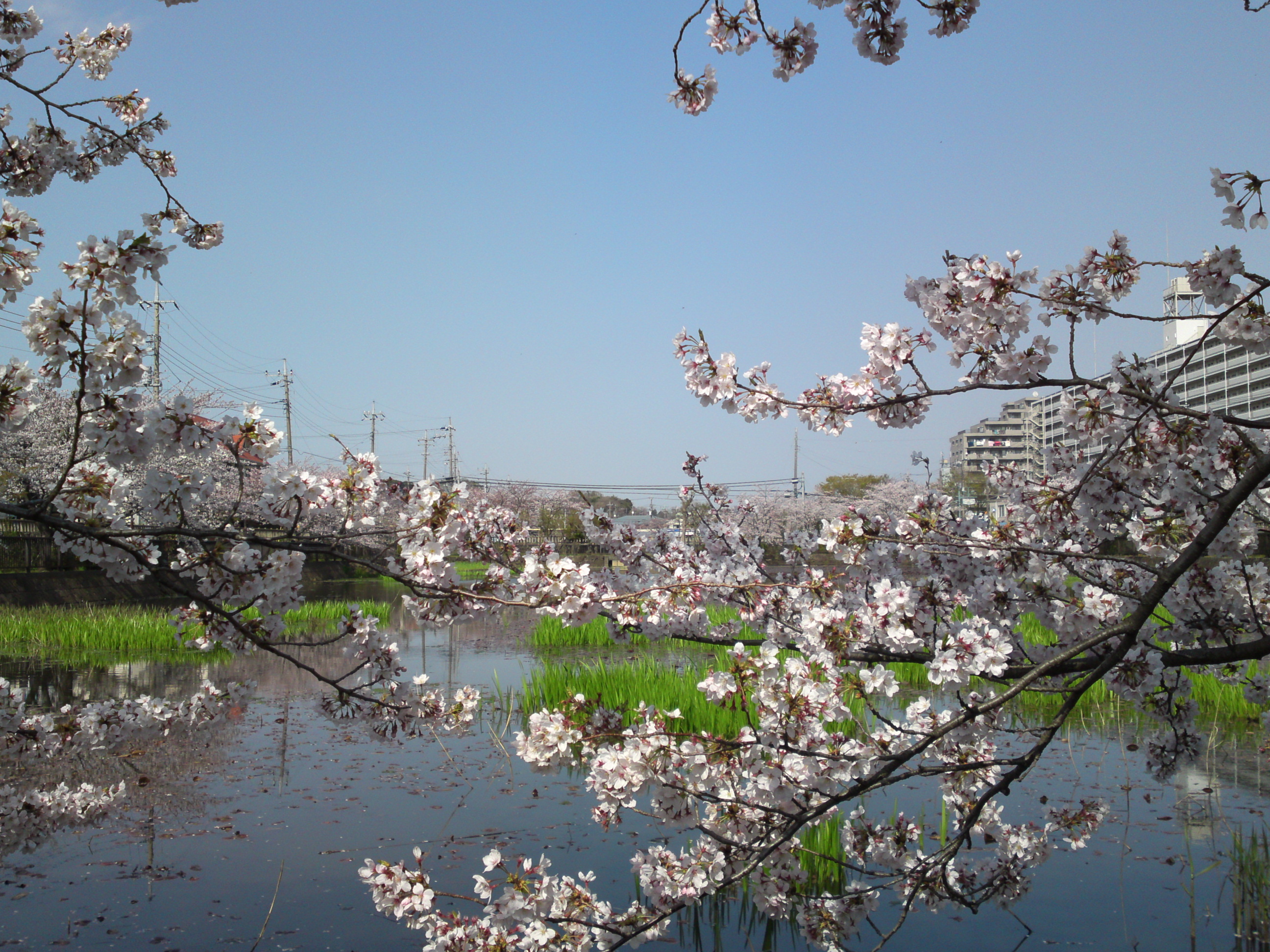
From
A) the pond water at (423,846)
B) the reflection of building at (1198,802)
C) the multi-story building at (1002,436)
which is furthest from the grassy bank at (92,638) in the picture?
the multi-story building at (1002,436)

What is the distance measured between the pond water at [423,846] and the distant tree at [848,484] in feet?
164

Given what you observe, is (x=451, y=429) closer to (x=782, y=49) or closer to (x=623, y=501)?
(x=623, y=501)

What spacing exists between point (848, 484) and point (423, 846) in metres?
56.6

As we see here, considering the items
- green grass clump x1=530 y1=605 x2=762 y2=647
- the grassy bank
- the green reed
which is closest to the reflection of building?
the green reed

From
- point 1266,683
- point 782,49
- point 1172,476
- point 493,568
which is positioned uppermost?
point 782,49

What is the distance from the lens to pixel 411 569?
271 centimetres

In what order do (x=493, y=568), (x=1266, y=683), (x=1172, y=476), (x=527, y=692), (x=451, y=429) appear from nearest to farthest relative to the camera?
(x=493, y=568) < (x=1172, y=476) < (x=1266, y=683) < (x=527, y=692) < (x=451, y=429)

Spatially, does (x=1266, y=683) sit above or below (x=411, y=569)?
below

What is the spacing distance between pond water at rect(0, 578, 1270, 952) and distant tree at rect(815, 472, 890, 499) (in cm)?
5004

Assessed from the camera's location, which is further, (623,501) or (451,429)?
(623,501)

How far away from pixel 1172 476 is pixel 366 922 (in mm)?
3842

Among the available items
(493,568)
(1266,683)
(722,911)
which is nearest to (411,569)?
(493,568)

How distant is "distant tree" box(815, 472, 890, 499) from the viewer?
5659 cm

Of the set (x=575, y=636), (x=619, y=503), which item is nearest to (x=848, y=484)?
(x=619, y=503)
